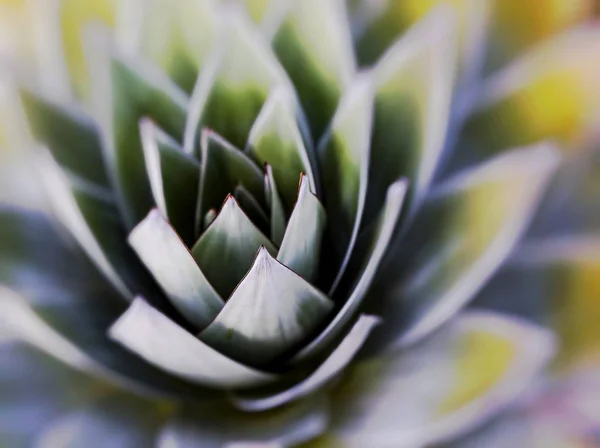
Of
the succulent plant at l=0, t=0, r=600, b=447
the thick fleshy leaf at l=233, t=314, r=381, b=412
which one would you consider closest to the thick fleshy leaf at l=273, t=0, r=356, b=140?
the succulent plant at l=0, t=0, r=600, b=447

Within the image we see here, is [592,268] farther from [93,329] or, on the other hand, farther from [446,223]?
[93,329]

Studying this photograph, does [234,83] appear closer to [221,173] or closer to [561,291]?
[221,173]

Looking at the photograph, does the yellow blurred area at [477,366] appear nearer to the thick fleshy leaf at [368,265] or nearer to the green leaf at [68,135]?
the thick fleshy leaf at [368,265]

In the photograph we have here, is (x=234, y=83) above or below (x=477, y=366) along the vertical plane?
above

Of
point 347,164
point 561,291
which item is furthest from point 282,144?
point 561,291

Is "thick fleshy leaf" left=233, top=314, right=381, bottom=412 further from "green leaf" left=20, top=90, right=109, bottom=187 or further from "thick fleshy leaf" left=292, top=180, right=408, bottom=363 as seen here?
"green leaf" left=20, top=90, right=109, bottom=187

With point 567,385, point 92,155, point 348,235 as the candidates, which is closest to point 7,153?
point 92,155
